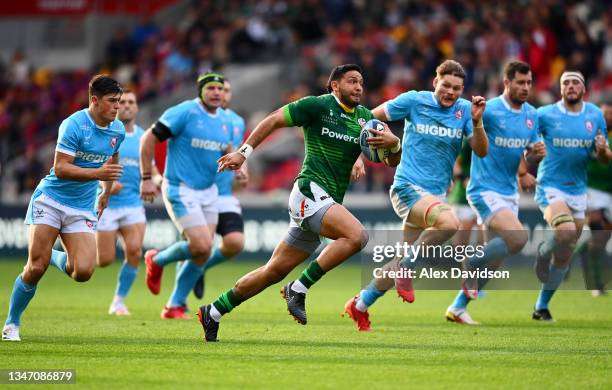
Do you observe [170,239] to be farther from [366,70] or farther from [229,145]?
[229,145]

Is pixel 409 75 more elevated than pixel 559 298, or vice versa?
pixel 409 75

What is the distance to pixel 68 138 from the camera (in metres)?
11.2

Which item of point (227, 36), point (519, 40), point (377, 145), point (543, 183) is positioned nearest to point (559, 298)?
point (543, 183)

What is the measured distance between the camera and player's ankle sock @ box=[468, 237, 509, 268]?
1351cm

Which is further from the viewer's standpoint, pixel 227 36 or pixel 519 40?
pixel 227 36

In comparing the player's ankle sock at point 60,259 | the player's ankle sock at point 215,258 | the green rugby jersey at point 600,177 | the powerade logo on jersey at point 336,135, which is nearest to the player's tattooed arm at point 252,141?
the powerade logo on jersey at point 336,135

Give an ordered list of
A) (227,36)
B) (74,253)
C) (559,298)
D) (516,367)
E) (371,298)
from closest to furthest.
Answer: (516,367), (74,253), (371,298), (559,298), (227,36)

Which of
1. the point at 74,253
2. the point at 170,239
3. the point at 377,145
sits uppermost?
the point at 377,145

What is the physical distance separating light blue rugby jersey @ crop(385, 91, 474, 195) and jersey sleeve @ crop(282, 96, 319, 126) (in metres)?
2.05

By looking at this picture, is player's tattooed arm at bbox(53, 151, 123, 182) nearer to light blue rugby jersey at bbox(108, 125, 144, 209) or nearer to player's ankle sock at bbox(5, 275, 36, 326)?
player's ankle sock at bbox(5, 275, 36, 326)

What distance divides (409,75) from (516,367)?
55.0 ft

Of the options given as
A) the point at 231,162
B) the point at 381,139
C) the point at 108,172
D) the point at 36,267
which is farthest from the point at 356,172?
the point at 36,267

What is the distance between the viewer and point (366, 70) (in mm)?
26156

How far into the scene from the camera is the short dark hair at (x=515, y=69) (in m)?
13.6
